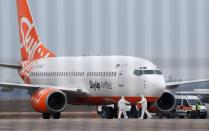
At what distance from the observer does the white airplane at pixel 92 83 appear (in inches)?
1550

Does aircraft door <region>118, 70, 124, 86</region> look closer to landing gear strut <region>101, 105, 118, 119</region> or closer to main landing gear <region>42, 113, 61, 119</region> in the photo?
landing gear strut <region>101, 105, 118, 119</region>

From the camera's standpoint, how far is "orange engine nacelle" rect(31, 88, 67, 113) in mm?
40375

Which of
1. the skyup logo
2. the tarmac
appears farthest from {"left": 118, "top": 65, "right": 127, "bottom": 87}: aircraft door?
the tarmac

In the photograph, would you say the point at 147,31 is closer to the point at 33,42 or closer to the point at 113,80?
the point at 113,80

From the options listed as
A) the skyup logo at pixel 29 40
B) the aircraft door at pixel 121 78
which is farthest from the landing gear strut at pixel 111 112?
the skyup logo at pixel 29 40

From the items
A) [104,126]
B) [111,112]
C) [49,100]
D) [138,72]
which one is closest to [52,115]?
[49,100]

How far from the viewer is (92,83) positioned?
4259 centimetres

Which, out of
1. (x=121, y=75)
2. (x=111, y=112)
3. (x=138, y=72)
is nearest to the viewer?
(x=138, y=72)

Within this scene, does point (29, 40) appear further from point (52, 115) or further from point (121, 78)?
point (121, 78)

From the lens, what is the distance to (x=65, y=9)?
46.6 feet

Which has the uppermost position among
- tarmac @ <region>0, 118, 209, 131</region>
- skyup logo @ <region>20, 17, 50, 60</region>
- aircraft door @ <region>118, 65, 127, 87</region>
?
skyup logo @ <region>20, 17, 50, 60</region>

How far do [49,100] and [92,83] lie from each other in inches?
120

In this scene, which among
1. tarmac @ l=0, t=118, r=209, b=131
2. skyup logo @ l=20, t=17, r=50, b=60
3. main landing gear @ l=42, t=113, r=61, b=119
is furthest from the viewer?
skyup logo @ l=20, t=17, r=50, b=60

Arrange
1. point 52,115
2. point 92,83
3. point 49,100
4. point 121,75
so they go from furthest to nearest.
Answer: point 92,83 < point 52,115 < point 49,100 < point 121,75
